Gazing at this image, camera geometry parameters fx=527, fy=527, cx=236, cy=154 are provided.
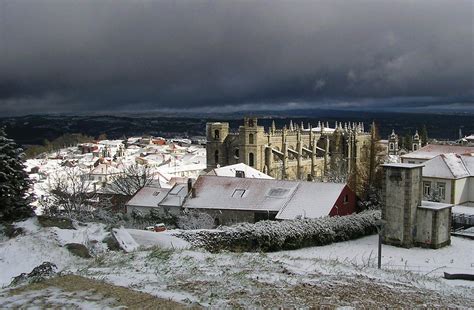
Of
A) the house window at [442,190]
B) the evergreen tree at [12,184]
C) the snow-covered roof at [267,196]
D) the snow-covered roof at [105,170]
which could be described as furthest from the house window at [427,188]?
the snow-covered roof at [105,170]

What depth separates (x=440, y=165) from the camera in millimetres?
42000

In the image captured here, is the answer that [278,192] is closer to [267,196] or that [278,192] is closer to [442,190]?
[267,196]

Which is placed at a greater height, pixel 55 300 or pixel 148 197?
pixel 55 300

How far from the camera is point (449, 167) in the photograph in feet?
136

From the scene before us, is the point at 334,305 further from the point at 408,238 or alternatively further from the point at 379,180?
the point at 379,180

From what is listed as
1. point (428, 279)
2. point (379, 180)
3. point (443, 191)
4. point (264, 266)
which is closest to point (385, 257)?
point (428, 279)

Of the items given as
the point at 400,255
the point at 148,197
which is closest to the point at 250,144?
the point at 148,197

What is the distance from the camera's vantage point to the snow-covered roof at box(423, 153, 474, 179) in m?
41.2

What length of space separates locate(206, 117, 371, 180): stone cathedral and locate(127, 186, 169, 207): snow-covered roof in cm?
3517

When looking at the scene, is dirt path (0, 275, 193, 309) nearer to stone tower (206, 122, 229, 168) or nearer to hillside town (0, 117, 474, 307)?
hillside town (0, 117, 474, 307)

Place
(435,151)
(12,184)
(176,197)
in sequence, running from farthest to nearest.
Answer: (435,151)
(176,197)
(12,184)

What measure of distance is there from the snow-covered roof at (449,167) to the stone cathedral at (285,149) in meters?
24.4

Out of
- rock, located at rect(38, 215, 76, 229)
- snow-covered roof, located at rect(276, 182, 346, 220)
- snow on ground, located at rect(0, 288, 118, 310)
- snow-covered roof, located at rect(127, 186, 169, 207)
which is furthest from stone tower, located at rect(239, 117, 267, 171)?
snow on ground, located at rect(0, 288, 118, 310)

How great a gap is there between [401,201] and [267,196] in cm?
972
